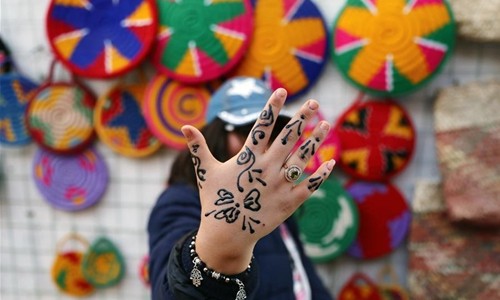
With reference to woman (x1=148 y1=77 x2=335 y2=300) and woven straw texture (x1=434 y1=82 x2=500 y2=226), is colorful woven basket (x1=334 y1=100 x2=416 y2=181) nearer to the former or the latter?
woven straw texture (x1=434 y1=82 x2=500 y2=226)

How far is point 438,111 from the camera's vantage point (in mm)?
1264

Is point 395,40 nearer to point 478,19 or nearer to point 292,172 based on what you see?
point 478,19

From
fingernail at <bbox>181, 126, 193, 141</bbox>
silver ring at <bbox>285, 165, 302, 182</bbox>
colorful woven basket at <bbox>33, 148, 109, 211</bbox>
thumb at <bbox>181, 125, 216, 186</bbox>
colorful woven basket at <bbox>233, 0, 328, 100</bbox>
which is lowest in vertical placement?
colorful woven basket at <bbox>33, 148, 109, 211</bbox>

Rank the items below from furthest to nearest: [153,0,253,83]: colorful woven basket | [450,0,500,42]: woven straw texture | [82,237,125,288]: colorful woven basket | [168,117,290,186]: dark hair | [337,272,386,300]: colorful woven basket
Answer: [82,237,125,288]: colorful woven basket
[337,272,386,300]: colorful woven basket
[153,0,253,83]: colorful woven basket
[450,0,500,42]: woven straw texture
[168,117,290,186]: dark hair

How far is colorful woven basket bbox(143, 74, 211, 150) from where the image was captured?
4.53ft

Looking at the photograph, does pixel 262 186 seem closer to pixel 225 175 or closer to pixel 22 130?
pixel 225 175

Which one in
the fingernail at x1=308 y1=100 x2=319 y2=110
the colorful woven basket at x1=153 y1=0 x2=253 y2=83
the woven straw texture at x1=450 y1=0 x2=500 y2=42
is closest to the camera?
the fingernail at x1=308 y1=100 x2=319 y2=110

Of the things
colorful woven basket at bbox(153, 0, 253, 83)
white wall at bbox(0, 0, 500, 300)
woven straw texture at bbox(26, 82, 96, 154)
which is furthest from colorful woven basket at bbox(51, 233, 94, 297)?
colorful woven basket at bbox(153, 0, 253, 83)

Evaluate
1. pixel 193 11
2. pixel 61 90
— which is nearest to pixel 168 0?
pixel 193 11

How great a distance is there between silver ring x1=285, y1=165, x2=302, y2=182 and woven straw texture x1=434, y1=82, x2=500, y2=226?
0.82m

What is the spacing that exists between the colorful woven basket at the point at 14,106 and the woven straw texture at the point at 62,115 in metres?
0.05

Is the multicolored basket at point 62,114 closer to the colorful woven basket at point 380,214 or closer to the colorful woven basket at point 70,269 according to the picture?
the colorful woven basket at point 70,269

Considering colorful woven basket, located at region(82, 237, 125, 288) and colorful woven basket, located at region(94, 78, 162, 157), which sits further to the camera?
colorful woven basket, located at region(82, 237, 125, 288)

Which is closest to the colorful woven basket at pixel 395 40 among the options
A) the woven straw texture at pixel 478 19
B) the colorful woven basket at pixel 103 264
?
the woven straw texture at pixel 478 19
